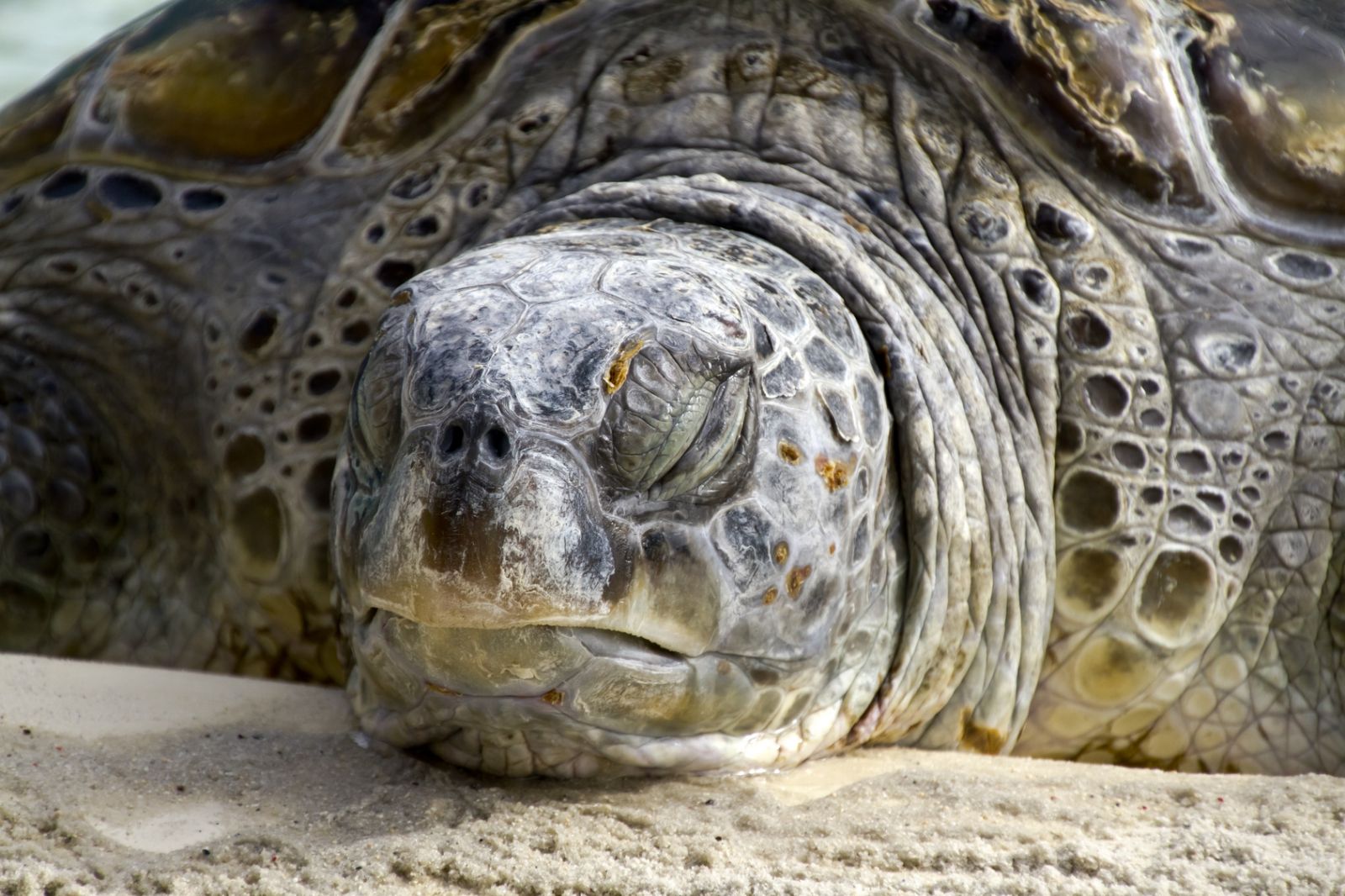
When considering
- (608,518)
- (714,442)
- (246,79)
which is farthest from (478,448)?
(246,79)

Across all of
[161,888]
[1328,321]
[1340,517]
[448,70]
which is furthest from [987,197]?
[161,888]

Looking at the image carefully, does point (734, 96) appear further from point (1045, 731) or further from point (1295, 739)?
point (1295, 739)

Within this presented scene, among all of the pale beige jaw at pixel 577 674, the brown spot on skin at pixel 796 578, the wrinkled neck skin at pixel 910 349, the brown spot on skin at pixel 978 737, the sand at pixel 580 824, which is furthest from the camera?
the brown spot on skin at pixel 978 737

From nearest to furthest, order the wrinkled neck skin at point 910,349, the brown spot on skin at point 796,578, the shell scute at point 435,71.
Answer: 1. the brown spot on skin at point 796,578
2. the wrinkled neck skin at point 910,349
3. the shell scute at point 435,71

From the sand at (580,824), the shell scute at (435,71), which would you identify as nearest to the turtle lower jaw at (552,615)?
the sand at (580,824)

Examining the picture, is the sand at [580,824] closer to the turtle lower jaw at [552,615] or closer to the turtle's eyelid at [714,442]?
the turtle lower jaw at [552,615]

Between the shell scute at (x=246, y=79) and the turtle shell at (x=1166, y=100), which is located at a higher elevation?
the shell scute at (x=246, y=79)
